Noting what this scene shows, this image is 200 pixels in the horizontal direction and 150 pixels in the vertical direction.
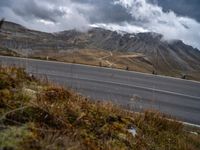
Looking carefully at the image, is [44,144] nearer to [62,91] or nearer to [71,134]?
[71,134]

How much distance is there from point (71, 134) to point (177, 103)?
13221 mm

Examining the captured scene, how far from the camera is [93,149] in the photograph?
17.5ft

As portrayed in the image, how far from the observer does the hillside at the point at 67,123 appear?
15.9ft

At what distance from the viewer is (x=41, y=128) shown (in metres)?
5.20

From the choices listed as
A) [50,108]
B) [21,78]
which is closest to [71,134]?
[50,108]

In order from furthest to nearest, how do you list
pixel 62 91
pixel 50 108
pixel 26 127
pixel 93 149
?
pixel 62 91, pixel 50 108, pixel 93 149, pixel 26 127

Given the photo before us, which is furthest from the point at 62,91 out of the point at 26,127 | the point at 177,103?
the point at 177,103

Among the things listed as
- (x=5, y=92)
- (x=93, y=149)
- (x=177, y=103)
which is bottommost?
(x=177, y=103)

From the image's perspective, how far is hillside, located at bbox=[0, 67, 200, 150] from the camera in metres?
4.84

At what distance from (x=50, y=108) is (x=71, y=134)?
2.38ft

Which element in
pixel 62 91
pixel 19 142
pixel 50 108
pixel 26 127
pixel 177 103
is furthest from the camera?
pixel 177 103

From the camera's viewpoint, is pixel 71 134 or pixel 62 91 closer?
pixel 71 134

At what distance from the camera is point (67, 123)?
5.76m

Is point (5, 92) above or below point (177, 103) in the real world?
above
